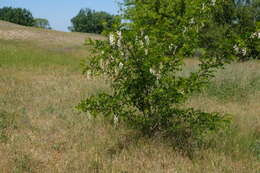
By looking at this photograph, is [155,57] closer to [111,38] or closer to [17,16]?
[111,38]

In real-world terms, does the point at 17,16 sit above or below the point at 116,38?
above

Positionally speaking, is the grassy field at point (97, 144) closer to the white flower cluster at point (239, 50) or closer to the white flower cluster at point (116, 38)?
the white flower cluster at point (239, 50)

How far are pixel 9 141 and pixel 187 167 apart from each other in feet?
9.72

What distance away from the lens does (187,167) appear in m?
3.73

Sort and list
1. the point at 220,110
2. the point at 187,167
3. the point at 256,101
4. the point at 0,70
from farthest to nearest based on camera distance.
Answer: the point at 0,70, the point at 256,101, the point at 220,110, the point at 187,167

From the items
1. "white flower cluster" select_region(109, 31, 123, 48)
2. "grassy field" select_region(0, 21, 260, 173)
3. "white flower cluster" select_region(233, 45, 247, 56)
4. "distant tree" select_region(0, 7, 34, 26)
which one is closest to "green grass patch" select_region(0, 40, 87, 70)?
"grassy field" select_region(0, 21, 260, 173)

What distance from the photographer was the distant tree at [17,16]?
269 feet

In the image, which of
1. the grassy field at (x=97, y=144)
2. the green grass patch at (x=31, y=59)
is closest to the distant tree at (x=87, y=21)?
the green grass patch at (x=31, y=59)

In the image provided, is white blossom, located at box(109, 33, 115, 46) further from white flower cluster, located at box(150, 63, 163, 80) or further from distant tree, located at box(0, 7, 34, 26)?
distant tree, located at box(0, 7, 34, 26)

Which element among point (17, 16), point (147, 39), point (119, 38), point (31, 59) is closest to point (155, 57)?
point (147, 39)

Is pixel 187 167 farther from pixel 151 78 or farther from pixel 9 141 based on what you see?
pixel 9 141

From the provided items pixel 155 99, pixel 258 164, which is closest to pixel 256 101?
pixel 258 164

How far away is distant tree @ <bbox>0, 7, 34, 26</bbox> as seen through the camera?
269ft

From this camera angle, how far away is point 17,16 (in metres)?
82.4
